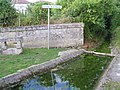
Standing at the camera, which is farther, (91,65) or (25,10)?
(25,10)

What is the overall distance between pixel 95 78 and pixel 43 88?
2.37 metres

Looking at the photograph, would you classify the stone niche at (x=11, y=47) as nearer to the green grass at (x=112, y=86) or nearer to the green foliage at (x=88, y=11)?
the green foliage at (x=88, y=11)

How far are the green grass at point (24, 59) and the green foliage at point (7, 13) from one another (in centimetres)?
261

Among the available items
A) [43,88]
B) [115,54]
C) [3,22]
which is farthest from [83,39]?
[43,88]

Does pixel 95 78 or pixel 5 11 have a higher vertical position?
pixel 5 11

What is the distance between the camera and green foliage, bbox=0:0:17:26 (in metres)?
16.5

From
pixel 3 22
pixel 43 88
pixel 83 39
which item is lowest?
pixel 43 88

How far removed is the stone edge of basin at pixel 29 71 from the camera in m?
10.0

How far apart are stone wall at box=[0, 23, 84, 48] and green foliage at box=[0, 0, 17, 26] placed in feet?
3.15

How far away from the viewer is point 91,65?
13.2 m

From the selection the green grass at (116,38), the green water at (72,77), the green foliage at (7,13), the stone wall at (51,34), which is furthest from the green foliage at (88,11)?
the green water at (72,77)

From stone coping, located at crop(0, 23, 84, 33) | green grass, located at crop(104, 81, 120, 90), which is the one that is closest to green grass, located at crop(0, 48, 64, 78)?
stone coping, located at crop(0, 23, 84, 33)

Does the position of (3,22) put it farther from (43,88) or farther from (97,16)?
(43,88)

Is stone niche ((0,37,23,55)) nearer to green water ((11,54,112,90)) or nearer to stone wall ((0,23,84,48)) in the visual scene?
stone wall ((0,23,84,48))
